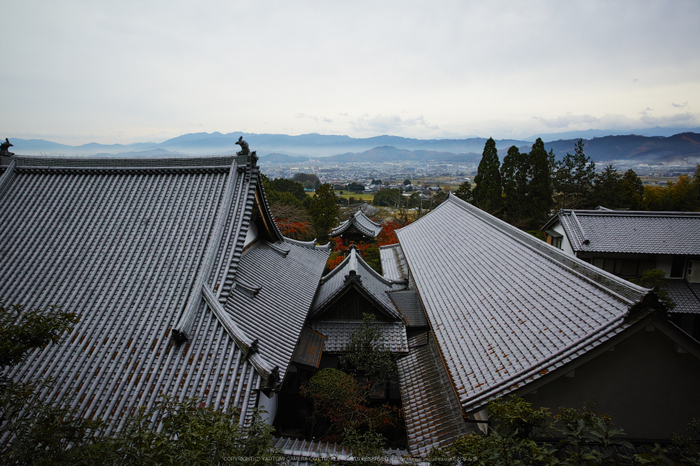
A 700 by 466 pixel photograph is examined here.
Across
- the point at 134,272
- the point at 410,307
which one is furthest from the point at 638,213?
the point at 134,272

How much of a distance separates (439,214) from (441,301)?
467 inches

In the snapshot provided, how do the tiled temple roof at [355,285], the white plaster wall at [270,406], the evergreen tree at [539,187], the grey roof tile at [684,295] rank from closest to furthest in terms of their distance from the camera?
1. the white plaster wall at [270,406]
2. the tiled temple roof at [355,285]
3. the grey roof tile at [684,295]
4. the evergreen tree at [539,187]

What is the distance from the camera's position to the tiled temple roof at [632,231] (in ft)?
58.9

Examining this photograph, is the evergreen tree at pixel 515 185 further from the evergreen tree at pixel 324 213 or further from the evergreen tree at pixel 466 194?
the evergreen tree at pixel 324 213

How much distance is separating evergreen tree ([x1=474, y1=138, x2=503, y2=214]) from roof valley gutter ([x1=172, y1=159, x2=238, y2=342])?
32.5m

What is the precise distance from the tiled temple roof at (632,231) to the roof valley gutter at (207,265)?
18.0m

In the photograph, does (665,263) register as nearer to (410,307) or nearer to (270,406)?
(410,307)

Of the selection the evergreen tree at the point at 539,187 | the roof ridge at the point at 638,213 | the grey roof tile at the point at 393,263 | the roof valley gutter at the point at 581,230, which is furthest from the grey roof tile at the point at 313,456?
the evergreen tree at the point at 539,187

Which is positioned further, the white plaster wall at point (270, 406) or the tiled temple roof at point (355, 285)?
the tiled temple roof at point (355, 285)

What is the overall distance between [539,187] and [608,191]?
11.0 m

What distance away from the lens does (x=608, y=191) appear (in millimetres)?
40062

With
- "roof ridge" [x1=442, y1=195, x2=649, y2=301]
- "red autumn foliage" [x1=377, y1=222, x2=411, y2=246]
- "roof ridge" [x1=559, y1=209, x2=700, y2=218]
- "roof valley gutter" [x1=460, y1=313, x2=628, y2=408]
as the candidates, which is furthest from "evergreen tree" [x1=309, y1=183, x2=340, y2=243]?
"roof valley gutter" [x1=460, y1=313, x2=628, y2=408]

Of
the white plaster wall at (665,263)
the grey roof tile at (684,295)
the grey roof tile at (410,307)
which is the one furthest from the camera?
the white plaster wall at (665,263)

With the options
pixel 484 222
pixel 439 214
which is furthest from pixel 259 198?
pixel 439 214
